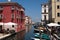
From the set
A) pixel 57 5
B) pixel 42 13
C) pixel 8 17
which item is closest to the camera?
pixel 8 17

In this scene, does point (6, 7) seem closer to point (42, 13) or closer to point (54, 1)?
point (54, 1)

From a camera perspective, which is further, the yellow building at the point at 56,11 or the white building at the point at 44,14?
the white building at the point at 44,14

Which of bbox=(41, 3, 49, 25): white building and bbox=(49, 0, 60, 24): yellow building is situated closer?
bbox=(49, 0, 60, 24): yellow building

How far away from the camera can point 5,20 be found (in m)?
49.3

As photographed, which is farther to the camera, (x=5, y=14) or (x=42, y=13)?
(x=42, y=13)

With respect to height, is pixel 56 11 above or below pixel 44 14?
above

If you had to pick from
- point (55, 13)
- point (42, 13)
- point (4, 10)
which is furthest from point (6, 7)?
A: point (42, 13)

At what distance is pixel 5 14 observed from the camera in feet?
161

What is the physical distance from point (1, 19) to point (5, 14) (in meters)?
1.77

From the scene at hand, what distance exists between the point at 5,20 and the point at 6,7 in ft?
11.9

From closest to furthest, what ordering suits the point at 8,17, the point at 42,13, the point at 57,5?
the point at 8,17 < the point at 57,5 < the point at 42,13

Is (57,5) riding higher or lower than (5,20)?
higher

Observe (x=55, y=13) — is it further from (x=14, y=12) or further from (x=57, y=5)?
(x=14, y=12)

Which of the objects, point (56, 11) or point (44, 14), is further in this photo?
point (44, 14)
